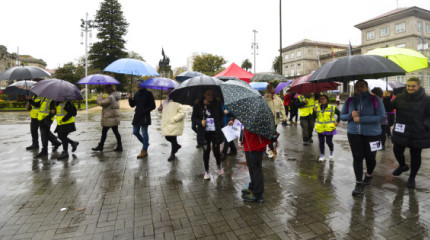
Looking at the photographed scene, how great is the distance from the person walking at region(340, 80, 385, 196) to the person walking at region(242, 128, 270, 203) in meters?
1.48

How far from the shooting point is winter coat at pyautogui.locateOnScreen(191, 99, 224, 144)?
4.63 m

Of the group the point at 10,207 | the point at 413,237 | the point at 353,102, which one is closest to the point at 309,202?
the point at 413,237

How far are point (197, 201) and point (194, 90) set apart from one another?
2166 mm

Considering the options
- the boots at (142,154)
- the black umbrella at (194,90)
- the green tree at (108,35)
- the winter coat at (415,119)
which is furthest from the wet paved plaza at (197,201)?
the green tree at (108,35)

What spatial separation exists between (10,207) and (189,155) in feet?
12.5

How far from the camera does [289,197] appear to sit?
393 cm

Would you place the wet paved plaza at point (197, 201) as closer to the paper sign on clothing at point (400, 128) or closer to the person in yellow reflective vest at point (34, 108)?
the paper sign on clothing at point (400, 128)

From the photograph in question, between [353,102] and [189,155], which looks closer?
[353,102]

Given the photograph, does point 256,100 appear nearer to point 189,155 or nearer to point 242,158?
point 242,158

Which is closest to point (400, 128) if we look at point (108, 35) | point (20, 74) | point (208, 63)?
point (20, 74)

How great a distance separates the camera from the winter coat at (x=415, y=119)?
4.10 m

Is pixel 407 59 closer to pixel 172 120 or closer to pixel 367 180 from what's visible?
pixel 367 180

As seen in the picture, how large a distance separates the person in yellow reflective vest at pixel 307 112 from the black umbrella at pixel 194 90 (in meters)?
4.01

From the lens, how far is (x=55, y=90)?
5480 mm
